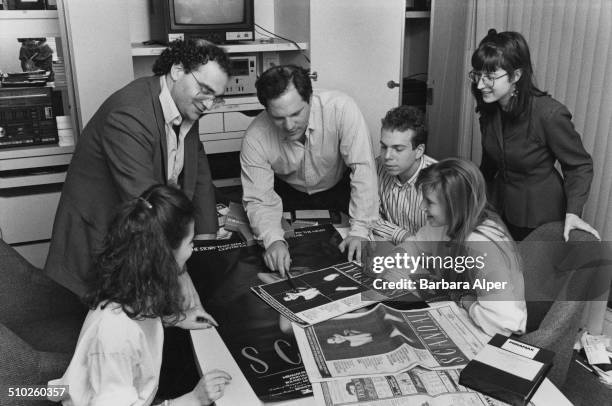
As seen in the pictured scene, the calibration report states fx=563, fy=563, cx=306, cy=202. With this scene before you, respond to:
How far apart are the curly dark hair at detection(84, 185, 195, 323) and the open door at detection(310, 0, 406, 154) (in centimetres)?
200

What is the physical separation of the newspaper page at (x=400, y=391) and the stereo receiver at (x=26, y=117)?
2266 millimetres

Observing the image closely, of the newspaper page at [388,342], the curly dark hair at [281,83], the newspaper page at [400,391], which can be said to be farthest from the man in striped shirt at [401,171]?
the newspaper page at [400,391]

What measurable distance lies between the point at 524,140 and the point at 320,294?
37.9 inches

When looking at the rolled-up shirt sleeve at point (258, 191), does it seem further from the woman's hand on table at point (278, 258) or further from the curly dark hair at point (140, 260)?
the curly dark hair at point (140, 260)

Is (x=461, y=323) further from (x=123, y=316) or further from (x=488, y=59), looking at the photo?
(x=488, y=59)

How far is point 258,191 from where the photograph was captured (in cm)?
198

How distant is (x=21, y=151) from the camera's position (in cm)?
271

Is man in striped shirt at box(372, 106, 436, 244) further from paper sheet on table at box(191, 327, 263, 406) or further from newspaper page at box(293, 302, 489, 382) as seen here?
paper sheet on table at box(191, 327, 263, 406)

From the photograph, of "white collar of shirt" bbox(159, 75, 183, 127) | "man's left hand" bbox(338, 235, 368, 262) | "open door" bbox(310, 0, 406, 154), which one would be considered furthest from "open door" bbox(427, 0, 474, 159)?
"white collar of shirt" bbox(159, 75, 183, 127)

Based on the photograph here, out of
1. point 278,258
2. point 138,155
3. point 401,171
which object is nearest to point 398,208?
point 401,171

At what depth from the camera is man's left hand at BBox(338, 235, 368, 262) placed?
1668mm

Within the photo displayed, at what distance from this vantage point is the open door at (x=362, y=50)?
304cm

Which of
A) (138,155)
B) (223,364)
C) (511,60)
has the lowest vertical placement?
(223,364)

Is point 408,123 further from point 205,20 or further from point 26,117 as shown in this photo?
point 26,117
